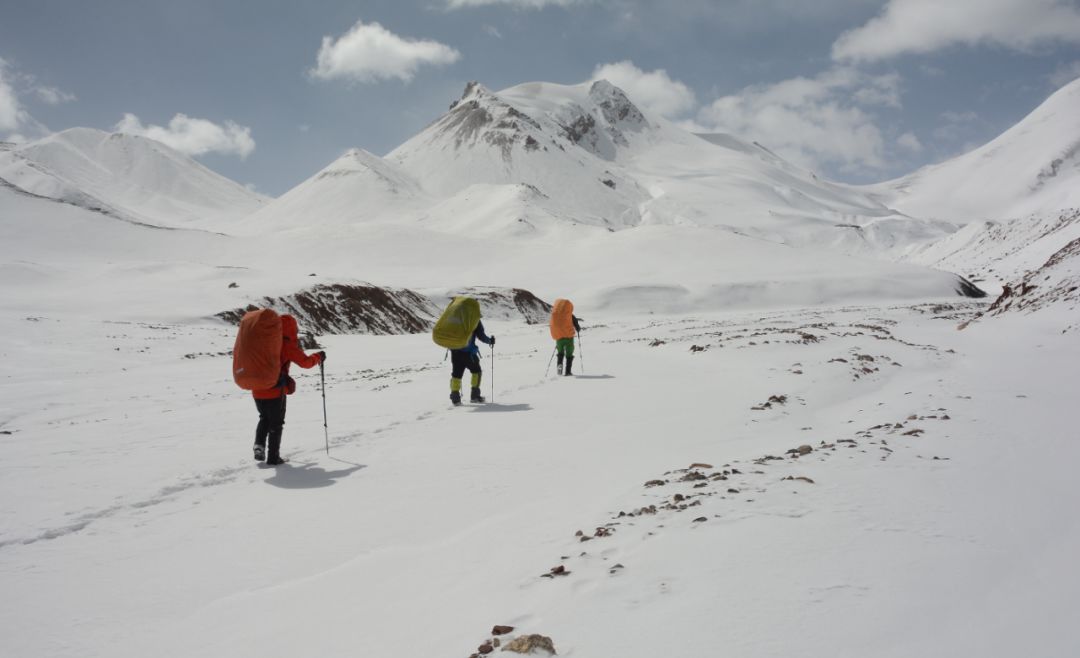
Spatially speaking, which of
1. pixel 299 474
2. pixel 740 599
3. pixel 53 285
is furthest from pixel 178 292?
pixel 740 599

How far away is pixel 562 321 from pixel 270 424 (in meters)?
8.92

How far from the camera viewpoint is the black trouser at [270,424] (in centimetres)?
839

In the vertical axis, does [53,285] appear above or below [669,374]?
above

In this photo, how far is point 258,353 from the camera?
27.5 feet

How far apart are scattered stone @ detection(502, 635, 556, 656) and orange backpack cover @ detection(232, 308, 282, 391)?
617 centimetres

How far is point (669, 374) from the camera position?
50.3 ft

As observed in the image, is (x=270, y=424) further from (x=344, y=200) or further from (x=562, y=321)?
(x=344, y=200)

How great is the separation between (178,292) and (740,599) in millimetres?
44134

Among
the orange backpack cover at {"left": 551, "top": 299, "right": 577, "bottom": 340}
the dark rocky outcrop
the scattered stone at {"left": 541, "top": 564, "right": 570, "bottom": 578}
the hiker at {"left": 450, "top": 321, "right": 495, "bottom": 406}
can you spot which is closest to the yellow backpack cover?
the hiker at {"left": 450, "top": 321, "right": 495, "bottom": 406}

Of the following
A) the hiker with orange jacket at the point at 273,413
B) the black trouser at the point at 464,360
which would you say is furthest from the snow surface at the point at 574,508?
the black trouser at the point at 464,360

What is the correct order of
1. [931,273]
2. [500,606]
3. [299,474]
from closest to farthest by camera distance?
1. [500,606]
2. [299,474]
3. [931,273]

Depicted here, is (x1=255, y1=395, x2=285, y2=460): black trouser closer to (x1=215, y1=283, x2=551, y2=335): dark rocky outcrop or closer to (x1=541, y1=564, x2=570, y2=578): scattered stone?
(x1=541, y1=564, x2=570, y2=578): scattered stone

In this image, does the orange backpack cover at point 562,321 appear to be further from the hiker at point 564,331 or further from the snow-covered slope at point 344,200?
the snow-covered slope at point 344,200

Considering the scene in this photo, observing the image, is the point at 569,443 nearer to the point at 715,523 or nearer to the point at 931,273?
the point at 715,523
